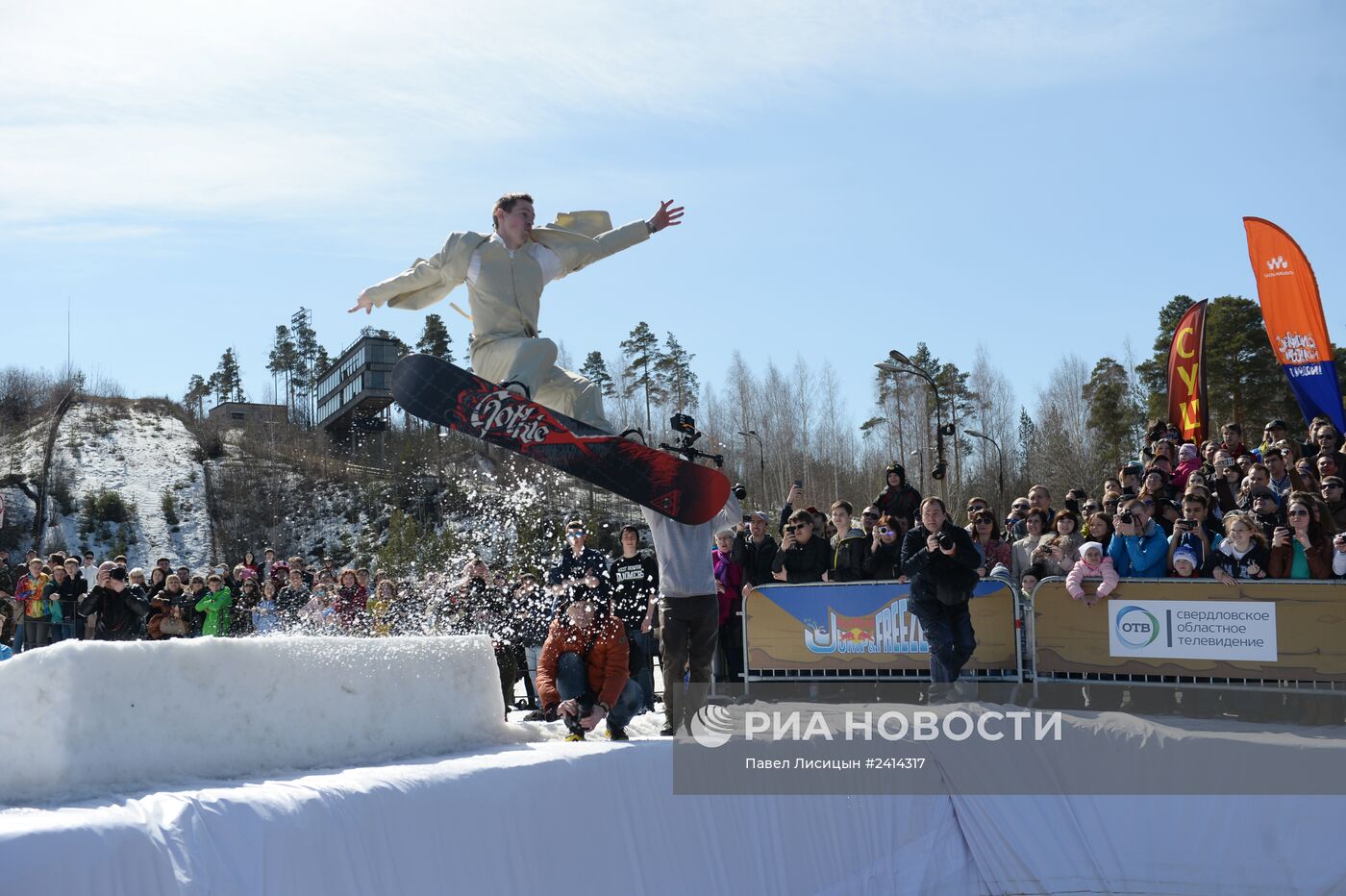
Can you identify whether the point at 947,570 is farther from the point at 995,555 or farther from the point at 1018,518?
the point at 1018,518

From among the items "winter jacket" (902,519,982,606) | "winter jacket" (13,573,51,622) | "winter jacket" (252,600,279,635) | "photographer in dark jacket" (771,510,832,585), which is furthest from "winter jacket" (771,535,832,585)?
"winter jacket" (13,573,51,622)

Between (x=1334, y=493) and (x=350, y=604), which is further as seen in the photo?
(x=350, y=604)

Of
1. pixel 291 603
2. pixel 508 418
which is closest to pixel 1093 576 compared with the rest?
pixel 508 418

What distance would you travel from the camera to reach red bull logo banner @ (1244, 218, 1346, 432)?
10945 millimetres

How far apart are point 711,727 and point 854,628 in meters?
2.60

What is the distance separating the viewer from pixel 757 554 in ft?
29.5

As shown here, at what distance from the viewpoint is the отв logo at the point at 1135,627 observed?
730cm

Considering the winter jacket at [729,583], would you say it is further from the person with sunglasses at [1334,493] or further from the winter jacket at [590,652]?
the person with sunglasses at [1334,493]

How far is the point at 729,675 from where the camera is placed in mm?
8781

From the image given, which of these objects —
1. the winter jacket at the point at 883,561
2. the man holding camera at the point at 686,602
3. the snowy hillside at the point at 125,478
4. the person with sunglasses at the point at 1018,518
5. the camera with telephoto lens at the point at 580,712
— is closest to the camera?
the camera with telephoto lens at the point at 580,712

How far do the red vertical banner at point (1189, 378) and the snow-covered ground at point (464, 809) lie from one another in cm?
741

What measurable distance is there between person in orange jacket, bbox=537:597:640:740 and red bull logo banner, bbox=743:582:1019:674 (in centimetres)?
285

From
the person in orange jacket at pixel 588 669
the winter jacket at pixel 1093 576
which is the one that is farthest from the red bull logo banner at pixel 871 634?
the person in orange jacket at pixel 588 669

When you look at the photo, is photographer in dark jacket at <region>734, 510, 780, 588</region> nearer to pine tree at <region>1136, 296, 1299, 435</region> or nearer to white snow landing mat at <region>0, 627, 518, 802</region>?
white snow landing mat at <region>0, 627, 518, 802</region>
